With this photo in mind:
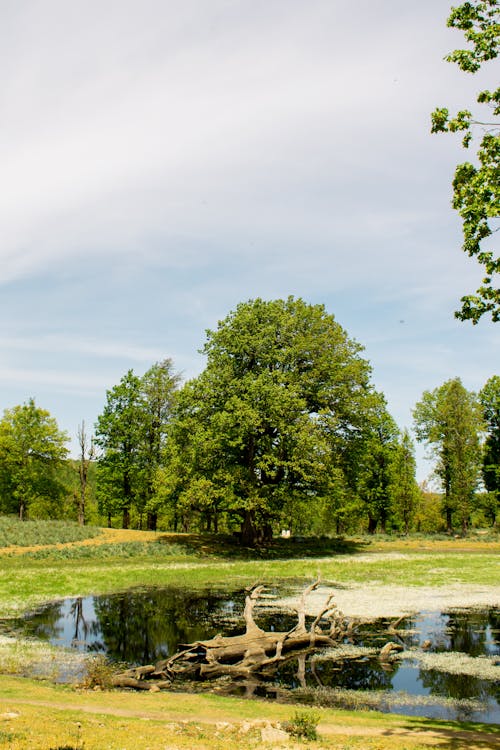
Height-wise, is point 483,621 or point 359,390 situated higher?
point 359,390

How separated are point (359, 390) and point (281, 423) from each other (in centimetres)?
1169

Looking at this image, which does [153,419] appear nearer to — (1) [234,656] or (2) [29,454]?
(2) [29,454]

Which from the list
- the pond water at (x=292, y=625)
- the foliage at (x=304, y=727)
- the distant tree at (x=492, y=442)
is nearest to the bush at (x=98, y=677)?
the pond water at (x=292, y=625)

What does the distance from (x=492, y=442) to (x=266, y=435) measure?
4397cm

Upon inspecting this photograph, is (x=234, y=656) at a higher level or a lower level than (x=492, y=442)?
lower

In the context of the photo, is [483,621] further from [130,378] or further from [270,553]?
[130,378]

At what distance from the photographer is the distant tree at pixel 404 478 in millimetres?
84625

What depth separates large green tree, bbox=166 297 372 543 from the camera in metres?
52.4

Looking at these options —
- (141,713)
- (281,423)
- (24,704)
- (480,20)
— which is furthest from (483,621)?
(281,423)

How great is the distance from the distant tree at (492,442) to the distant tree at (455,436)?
1.51 metres

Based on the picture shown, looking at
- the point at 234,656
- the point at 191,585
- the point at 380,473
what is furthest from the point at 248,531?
the point at 234,656

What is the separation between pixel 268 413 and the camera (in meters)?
52.9

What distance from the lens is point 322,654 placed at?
21.1 metres

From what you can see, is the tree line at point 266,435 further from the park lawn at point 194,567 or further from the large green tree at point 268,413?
the park lawn at point 194,567
